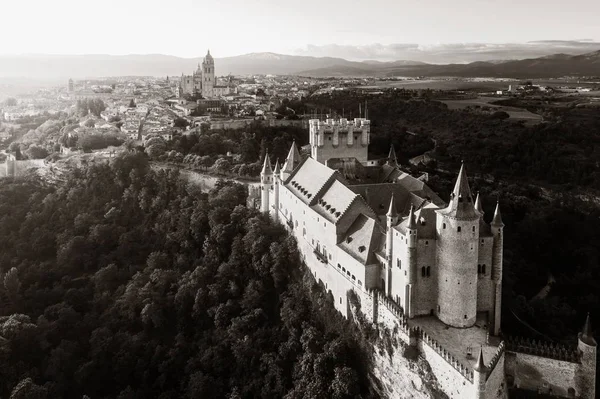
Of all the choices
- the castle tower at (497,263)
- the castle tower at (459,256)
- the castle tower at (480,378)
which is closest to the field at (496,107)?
the castle tower at (497,263)

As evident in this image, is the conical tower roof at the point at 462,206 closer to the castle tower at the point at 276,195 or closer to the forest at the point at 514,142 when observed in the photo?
the castle tower at the point at 276,195

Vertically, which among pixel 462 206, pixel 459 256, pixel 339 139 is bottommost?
pixel 459 256

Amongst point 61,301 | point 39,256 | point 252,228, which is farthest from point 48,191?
point 252,228

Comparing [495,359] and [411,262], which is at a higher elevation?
[411,262]

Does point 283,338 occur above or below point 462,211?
below

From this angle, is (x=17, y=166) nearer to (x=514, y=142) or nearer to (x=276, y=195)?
(x=276, y=195)

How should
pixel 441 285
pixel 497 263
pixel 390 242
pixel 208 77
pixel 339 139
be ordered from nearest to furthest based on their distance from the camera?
pixel 441 285 → pixel 497 263 → pixel 390 242 → pixel 339 139 → pixel 208 77

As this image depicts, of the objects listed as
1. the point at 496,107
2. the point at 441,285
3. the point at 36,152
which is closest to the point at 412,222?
the point at 441,285

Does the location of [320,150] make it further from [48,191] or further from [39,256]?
[48,191]
